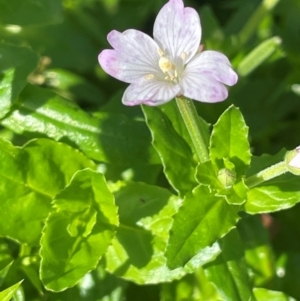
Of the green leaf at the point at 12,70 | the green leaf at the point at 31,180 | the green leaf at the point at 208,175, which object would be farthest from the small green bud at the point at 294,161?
the green leaf at the point at 12,70

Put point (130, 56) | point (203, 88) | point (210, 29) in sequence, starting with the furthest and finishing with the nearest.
Result: point (210, 29) < point (130, 56) < point (203, 88)

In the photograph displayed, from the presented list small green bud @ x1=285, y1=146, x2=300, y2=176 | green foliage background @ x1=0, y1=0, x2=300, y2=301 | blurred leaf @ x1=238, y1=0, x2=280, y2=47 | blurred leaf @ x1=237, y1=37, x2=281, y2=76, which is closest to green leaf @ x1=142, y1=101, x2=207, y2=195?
green foliage background @ x1=0, y1=0, x2=300, y2=301

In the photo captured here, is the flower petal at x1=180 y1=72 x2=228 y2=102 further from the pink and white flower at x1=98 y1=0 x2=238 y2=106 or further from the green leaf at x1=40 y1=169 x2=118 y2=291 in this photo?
the green leaf at x1=40 y1=169 x2=118 y2=291

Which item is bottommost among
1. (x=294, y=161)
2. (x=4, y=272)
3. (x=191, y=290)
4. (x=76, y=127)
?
(x=191, y=290)

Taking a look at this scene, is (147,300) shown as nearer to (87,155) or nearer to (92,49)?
(87,155)

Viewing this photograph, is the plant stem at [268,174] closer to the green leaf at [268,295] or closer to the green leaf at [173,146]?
the green leaf at [173,146]

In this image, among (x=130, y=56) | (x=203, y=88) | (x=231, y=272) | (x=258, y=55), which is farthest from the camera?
(x=258, y=55)

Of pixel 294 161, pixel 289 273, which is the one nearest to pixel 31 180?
pixel 294 161

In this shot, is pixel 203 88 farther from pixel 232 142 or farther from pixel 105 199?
pixel 105 199
